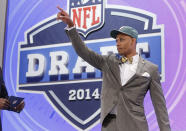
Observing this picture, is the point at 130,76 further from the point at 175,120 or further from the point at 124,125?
the point at 175,120

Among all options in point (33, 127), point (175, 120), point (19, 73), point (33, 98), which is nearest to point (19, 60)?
point (19, 73)

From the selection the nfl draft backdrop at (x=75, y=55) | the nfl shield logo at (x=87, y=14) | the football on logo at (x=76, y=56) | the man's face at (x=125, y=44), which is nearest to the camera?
the man's face at (x=125, y=44)

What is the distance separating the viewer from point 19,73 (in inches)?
181

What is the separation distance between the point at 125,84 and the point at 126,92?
55 mm

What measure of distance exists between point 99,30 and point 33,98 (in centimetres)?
121

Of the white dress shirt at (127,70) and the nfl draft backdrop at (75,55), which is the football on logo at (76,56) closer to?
the nfl draft backdrop at (75,55)

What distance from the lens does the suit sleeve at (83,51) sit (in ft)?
7.62

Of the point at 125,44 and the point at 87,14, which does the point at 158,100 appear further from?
the point at 87,14

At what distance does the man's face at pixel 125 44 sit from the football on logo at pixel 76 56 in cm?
138

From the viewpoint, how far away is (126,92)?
2.36m

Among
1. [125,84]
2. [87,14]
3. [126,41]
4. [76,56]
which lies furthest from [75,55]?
[125,84]

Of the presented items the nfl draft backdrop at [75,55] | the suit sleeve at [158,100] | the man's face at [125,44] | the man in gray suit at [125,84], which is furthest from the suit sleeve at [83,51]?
the nfl draft backdrop at [75,55]

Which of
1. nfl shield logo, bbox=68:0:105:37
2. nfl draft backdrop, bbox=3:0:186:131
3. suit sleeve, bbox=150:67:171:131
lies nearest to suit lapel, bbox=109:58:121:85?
suit sleeve, bbox=150:67:171:131

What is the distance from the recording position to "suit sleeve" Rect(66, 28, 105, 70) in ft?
7.62
